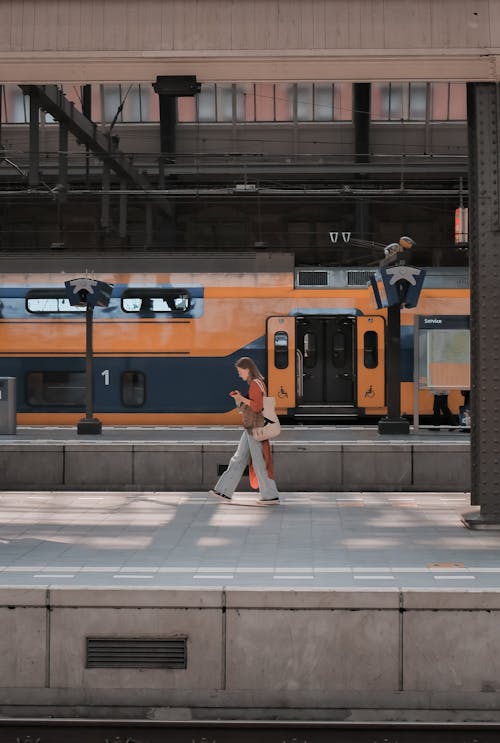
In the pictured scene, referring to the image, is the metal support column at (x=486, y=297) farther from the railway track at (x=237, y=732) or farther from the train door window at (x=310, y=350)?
the train door window at (x=310, y=350)

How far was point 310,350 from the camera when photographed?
842 inches

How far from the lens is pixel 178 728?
675 centimetres

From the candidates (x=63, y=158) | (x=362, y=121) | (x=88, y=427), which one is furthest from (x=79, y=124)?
(x=362, y=121)

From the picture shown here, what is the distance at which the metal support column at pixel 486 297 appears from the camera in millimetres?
10297

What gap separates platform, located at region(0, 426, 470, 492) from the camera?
14.8m

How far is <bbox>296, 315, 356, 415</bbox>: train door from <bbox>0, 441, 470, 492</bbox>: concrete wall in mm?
6474

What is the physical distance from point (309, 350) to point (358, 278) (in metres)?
1.77

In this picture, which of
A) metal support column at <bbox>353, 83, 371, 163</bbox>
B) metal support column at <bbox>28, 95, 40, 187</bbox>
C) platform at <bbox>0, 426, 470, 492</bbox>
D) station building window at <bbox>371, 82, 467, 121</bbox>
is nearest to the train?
metal support column at <bbox>28, 95, 40, 187</bbox>

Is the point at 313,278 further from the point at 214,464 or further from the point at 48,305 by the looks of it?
the point at 214,464

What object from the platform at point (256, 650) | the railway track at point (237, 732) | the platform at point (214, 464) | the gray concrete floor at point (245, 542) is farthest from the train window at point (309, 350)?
the railway track at point (237, 732)

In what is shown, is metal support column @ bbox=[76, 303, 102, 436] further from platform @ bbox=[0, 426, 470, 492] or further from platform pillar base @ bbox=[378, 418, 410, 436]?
platform pillar base @ bbox=[378, 418, 410, 436]

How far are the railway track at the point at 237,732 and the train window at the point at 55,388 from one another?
579 inches

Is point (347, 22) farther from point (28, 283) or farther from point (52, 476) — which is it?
point (28, 283)

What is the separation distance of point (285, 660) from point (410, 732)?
926 millimetres
